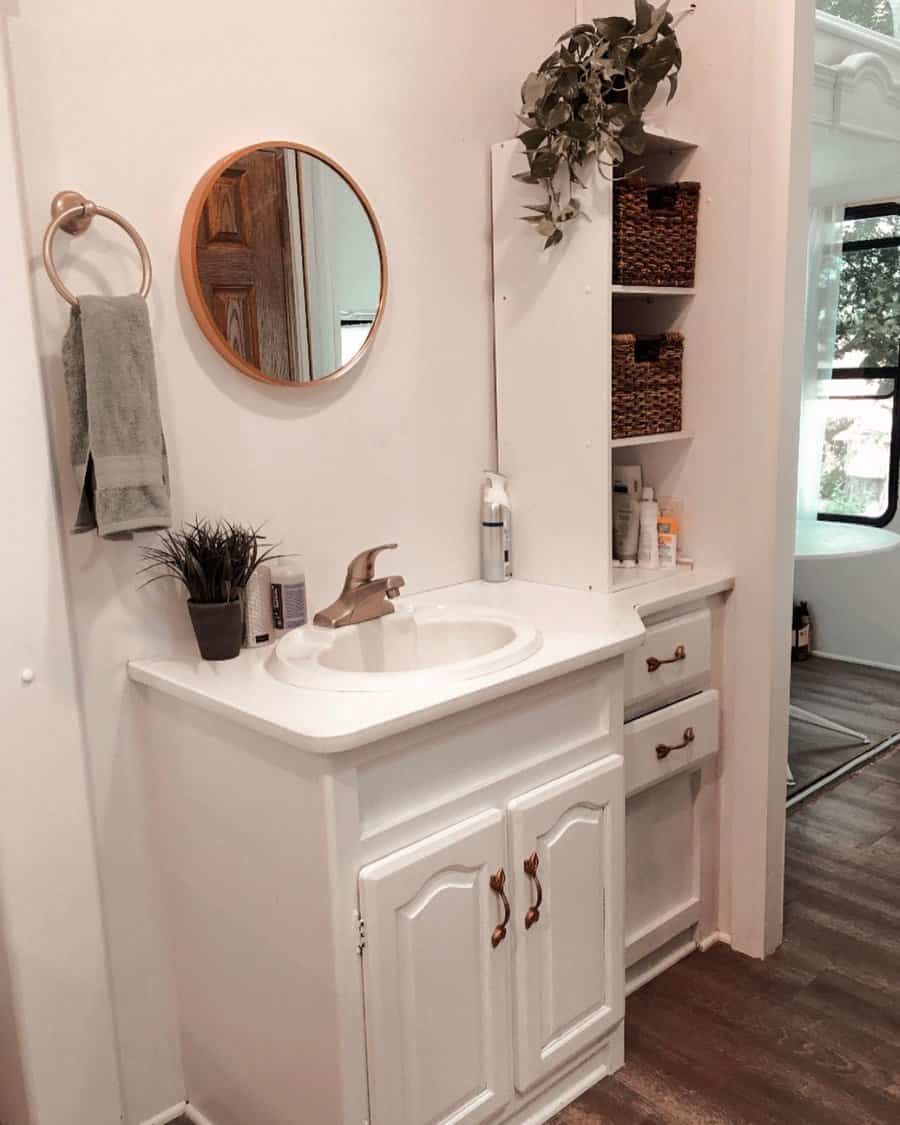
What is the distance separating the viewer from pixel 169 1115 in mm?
1848

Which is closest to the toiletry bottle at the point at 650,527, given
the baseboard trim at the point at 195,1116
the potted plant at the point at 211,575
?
the potted plant at the point at 211,575

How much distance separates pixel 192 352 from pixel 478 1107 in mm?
1357

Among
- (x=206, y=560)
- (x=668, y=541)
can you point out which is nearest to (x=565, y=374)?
(x=668, y=541)

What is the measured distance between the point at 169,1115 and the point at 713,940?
4.07 feet

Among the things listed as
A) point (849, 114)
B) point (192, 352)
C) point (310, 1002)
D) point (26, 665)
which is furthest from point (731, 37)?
point (310, 1002)

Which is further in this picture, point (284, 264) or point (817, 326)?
point (817, 326)

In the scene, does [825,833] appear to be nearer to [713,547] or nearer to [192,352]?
[713,547]

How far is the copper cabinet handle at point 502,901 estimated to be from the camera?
160cm

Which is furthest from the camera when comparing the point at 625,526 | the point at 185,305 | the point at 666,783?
the point at 625,526

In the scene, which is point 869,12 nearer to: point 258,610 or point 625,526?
point 625,526

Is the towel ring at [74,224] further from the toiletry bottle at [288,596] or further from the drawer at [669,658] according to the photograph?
the drawer at [669,658]

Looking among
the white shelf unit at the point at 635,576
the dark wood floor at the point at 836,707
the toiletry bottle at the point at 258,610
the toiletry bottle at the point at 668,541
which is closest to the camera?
the toiletry bottle at the point at 258,610

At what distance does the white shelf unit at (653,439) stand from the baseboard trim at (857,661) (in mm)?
2578

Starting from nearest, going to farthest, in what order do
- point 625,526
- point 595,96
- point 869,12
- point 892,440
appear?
point 595,96 → point 625,526 → point 869,12 → point 892,440
